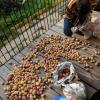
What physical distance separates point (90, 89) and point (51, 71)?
645 mm

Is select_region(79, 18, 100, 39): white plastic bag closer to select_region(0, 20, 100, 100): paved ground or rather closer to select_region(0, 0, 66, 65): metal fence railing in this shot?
select_region(0, 20, 100, 100): paved ground

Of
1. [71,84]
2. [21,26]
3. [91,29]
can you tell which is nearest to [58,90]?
[71,84]

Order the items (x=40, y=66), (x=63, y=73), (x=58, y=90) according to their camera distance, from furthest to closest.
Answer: (x=40, y=66) → (x=63, y=73) → (x=58, y=90)

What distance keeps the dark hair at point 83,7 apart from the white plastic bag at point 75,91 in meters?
1.03

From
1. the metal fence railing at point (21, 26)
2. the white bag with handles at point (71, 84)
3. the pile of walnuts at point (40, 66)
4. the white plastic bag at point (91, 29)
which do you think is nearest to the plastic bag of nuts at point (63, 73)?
the white bag with handles at point (71, 84)

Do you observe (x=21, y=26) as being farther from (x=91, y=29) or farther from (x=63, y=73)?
(x=63, y=73)

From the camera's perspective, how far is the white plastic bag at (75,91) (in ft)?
7.97

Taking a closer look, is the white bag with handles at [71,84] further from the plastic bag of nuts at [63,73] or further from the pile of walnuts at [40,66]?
the pile of walnuts at [40,66]

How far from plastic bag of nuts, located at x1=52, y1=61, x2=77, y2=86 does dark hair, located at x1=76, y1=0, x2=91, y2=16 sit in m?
0.76

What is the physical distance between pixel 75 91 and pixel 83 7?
117 cm

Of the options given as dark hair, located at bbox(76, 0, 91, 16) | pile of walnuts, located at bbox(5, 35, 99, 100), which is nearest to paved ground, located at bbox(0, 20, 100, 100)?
pile of walnuts, located at bbox(5, 35, 99, 100)

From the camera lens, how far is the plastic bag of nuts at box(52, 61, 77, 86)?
270cm

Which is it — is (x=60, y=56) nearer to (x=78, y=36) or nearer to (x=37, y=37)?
(x=78, y=36)

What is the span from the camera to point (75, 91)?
2.46 metres
